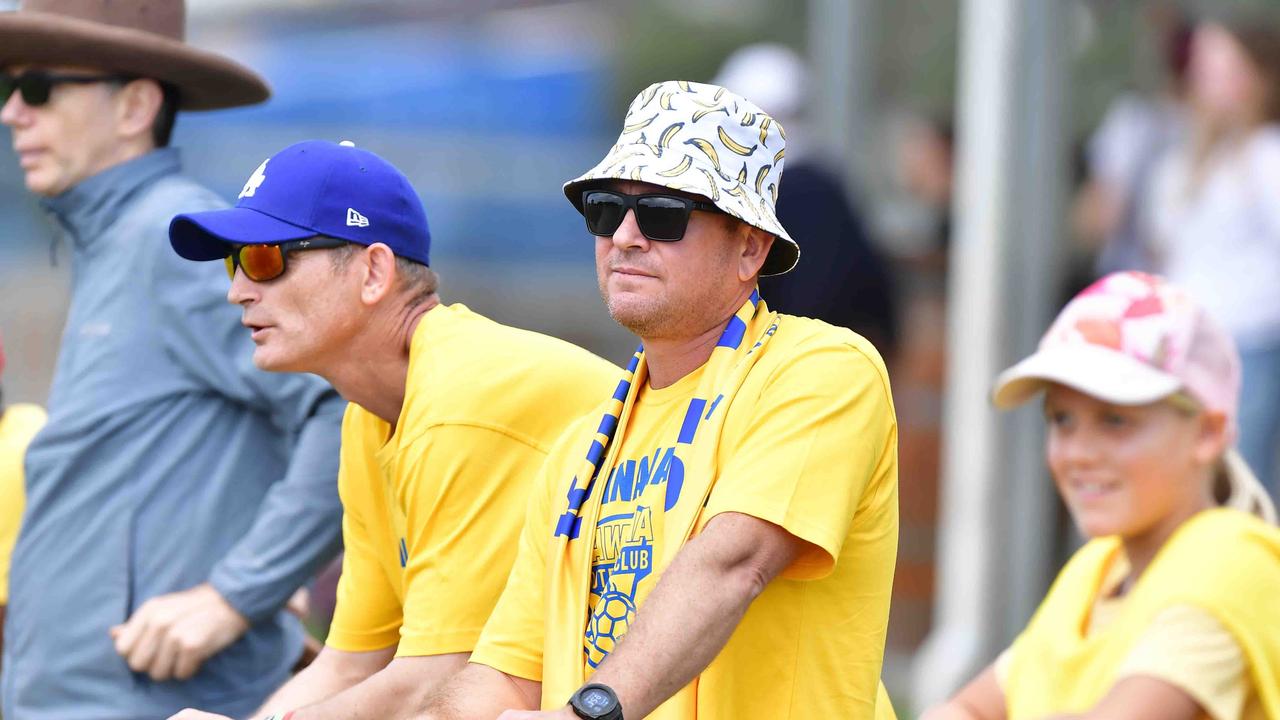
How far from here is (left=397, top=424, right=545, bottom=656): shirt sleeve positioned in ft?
11.5

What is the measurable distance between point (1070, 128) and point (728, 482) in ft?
17.6

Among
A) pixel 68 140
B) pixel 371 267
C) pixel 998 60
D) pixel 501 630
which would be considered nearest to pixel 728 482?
pixel 501 630

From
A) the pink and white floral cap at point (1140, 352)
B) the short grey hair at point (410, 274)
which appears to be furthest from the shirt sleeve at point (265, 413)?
the pink and white floral cap at point (1140, 352)

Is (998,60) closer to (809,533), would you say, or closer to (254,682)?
(254,682)

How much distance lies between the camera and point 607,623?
3.14 metres

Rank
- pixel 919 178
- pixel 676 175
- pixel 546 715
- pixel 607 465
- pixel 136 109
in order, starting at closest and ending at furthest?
1. pixel 546 715
2. pixel 676 175
3. pixel 607 465
4. pixel 136 109
5. pixel 919 178

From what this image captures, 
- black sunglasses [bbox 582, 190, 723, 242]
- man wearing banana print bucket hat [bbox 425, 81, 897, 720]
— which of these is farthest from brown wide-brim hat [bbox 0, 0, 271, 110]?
black sunglasses [bbox 582, 190, 723, 242]

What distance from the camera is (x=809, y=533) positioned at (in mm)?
2883

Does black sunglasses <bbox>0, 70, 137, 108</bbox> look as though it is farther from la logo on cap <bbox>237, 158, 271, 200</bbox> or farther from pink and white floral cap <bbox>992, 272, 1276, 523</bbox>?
pink and white floral cap <bbox>992, 272, 1276, 523</bbox>

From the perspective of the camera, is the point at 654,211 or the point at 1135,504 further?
the point at 1135,504

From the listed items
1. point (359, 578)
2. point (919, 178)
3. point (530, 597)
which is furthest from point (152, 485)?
point (919, 178)

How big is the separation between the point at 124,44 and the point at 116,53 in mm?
30

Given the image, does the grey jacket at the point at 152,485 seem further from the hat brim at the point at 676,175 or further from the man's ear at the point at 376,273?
the hat brim at the point at 676,175

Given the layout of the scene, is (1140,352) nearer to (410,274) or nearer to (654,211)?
(654,211)
